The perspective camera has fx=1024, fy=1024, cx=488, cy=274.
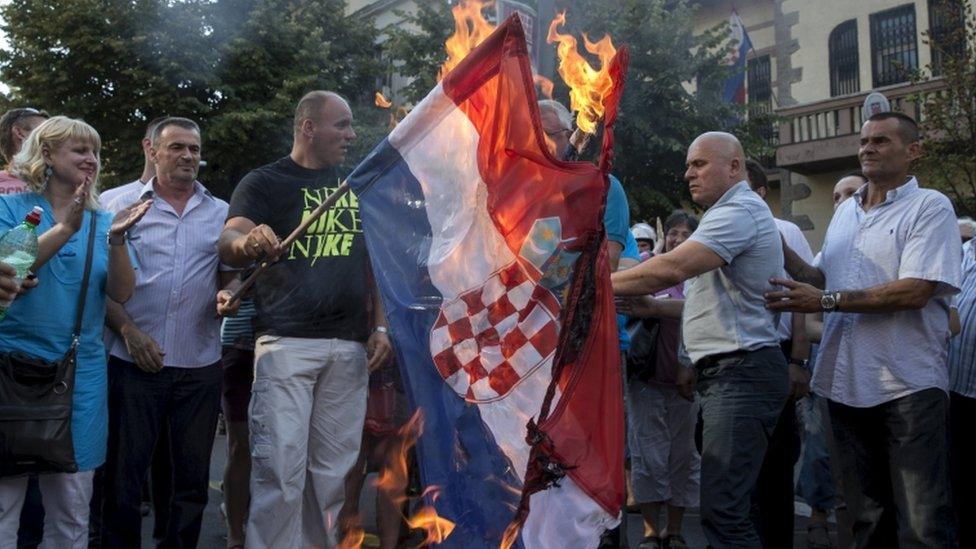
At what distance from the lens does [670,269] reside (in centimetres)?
486

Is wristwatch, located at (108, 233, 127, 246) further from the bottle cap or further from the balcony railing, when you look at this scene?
the balcony railing

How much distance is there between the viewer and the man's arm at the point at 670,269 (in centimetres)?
486

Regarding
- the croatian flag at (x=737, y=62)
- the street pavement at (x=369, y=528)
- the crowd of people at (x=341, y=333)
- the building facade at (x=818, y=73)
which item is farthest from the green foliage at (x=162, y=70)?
the crowd of people at (x=341, y=333)

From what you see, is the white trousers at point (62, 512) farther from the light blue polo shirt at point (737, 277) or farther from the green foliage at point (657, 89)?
the green foliage at point (657, 89)

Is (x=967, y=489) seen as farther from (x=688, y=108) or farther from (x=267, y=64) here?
(x=267, y=64)

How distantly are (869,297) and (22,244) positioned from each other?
3908 mm

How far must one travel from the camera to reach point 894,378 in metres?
4.99

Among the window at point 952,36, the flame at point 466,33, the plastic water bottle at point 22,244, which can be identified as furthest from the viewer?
the window at point 952,36

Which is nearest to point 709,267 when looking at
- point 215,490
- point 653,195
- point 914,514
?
point 914,514

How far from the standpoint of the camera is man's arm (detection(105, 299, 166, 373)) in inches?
207

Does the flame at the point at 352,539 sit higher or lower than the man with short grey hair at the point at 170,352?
lower

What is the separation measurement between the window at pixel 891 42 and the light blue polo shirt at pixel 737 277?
60.1ft

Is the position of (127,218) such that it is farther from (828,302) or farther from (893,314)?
(893,314)

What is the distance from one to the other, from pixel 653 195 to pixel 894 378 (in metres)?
15.3
